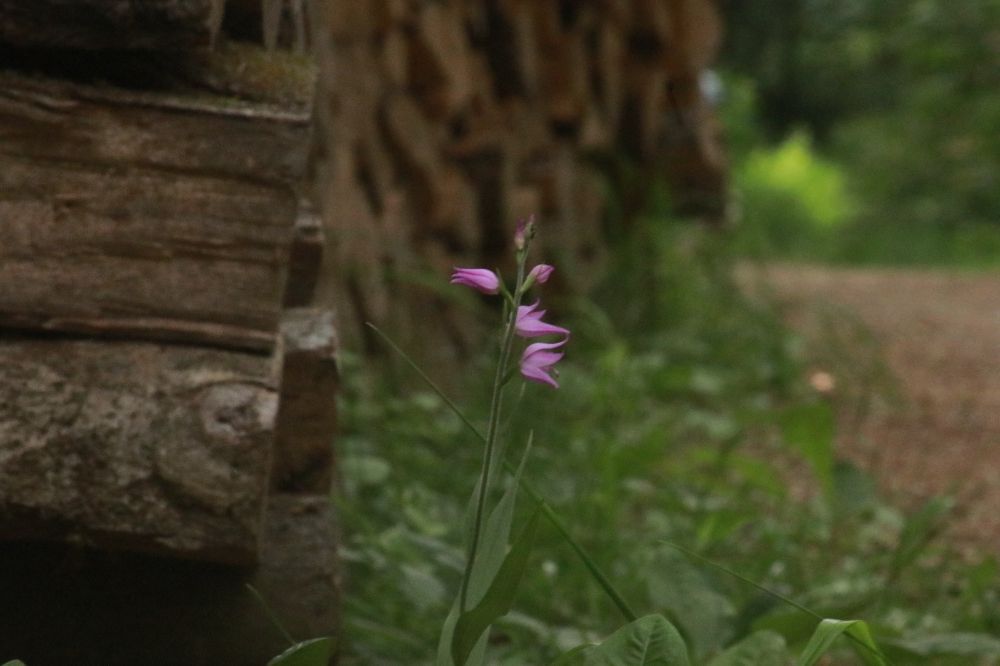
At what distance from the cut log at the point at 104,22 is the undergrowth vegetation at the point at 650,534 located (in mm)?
379

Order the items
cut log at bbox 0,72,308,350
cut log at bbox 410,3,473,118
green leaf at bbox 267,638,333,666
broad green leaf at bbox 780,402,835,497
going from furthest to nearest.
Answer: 1. cut log at bbox 410,3,473,118
2. broad green leaf at bbox 780,402,835,497
3. cut log at bbox 0,72,308,350
4. green leaf at bbox 267,638,333,666

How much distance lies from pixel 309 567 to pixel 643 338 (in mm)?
2313

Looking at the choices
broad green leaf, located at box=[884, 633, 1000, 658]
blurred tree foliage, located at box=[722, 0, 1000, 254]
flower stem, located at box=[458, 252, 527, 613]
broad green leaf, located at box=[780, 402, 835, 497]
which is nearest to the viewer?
flower stem, located at box=[458, 252, 527, 613]

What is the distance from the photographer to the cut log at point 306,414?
1.22 meters

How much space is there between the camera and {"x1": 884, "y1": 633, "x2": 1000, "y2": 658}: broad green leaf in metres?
1.22

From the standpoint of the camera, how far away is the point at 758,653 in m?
1.11

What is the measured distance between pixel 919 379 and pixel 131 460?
267 cm

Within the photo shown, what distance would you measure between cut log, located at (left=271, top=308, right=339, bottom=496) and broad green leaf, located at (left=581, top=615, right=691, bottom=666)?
1.23 feet

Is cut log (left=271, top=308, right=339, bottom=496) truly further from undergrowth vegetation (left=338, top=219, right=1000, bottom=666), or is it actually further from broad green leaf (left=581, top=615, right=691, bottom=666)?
broad green leaf (left=581, top=615, right=691, bottom=666)

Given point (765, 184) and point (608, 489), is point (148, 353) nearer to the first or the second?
point (608, 489)

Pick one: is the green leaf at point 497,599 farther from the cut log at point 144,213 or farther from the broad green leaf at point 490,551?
the cut log at point 144,213

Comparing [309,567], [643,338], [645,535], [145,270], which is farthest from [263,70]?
[643,338]

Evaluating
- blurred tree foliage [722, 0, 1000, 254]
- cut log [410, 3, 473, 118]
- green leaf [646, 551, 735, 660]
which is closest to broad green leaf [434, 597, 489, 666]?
green leaf [646, 551, 735, 660]

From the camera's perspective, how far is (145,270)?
3.40 ft
